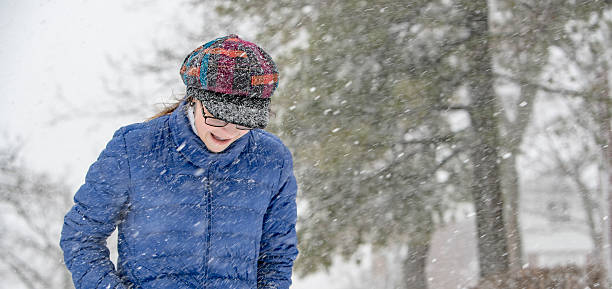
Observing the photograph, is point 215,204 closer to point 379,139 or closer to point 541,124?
point 379,139

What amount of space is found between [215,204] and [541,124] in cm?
561

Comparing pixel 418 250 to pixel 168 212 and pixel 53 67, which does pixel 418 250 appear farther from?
pixel 53 67

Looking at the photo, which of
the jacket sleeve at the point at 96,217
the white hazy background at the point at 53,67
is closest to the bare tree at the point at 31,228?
the white hazy background at the point at 53,67

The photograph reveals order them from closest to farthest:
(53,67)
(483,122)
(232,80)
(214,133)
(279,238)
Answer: (232,80) → (214,133) → (279,238) → (483,122) → (53,67)

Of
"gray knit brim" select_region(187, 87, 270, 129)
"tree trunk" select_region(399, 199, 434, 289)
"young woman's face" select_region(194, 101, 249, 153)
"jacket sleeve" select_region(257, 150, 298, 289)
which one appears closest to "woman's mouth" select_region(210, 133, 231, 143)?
"young woman's face" select_region(194, 101, 249, 153)

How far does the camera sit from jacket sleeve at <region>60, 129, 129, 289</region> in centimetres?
157

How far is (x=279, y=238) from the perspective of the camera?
1.83 metres

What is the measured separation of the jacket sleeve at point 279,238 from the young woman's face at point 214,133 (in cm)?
26

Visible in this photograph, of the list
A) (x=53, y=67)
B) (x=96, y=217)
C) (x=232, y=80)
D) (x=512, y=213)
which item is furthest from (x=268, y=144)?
(x=53, y=67)

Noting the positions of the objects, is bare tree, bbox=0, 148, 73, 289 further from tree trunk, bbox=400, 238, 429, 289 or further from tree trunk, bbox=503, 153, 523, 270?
tree trunk, bbox=503, 153, 523, 270

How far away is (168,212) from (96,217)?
202 mm

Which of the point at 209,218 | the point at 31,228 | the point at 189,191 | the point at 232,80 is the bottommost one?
the point at 31,228

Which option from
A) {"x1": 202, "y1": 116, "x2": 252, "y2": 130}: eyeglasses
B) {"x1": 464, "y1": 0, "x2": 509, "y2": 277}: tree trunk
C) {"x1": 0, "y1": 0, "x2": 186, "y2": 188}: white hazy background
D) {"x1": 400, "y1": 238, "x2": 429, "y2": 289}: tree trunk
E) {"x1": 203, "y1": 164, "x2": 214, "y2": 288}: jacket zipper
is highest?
{"x1": 0, "y1": 0, "x2": 186, "y2": 188}: white hazy background

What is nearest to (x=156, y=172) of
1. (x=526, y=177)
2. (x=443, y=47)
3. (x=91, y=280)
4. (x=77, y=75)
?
(x=91, y=280)
